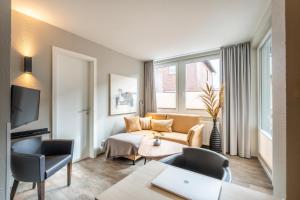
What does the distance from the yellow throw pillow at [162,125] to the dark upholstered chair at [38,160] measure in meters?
2.16

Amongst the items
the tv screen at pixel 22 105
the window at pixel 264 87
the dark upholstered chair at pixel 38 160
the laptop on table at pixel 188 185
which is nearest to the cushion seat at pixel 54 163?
the dark upholstered chair at pixel 38 160

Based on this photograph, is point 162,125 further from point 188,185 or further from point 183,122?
point 188,185

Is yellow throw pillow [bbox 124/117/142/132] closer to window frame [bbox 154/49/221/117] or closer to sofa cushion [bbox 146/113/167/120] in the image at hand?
sofa cushion [bbox 146/113/167/120]

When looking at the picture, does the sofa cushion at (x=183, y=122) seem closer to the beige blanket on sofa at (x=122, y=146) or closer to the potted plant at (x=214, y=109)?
the potted plant at (x=214, y=109)

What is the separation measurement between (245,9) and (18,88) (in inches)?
122

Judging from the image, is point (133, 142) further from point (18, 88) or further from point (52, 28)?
point (52, 28)

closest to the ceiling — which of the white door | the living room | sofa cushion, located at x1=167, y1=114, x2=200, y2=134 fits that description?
the living room

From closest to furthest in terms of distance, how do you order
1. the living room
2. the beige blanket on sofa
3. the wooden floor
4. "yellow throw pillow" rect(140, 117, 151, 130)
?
1. the living room
2. the wooden floor
3. the beige blanket on sofa
4. "yellow throw pillow" rect(140, 117, 151, 130)

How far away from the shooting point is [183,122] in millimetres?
3814

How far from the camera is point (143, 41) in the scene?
10.5 ft

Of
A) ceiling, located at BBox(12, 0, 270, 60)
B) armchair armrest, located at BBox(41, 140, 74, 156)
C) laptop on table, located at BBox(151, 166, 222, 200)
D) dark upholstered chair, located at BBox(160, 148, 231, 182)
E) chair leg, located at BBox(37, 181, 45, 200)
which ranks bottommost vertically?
chair leg, located at BBox(37, 181, 45, 200)

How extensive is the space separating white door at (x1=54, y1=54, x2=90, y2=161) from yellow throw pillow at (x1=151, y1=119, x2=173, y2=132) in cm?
166

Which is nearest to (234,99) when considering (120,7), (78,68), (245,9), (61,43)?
(245,9)

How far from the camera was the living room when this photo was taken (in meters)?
1.46
